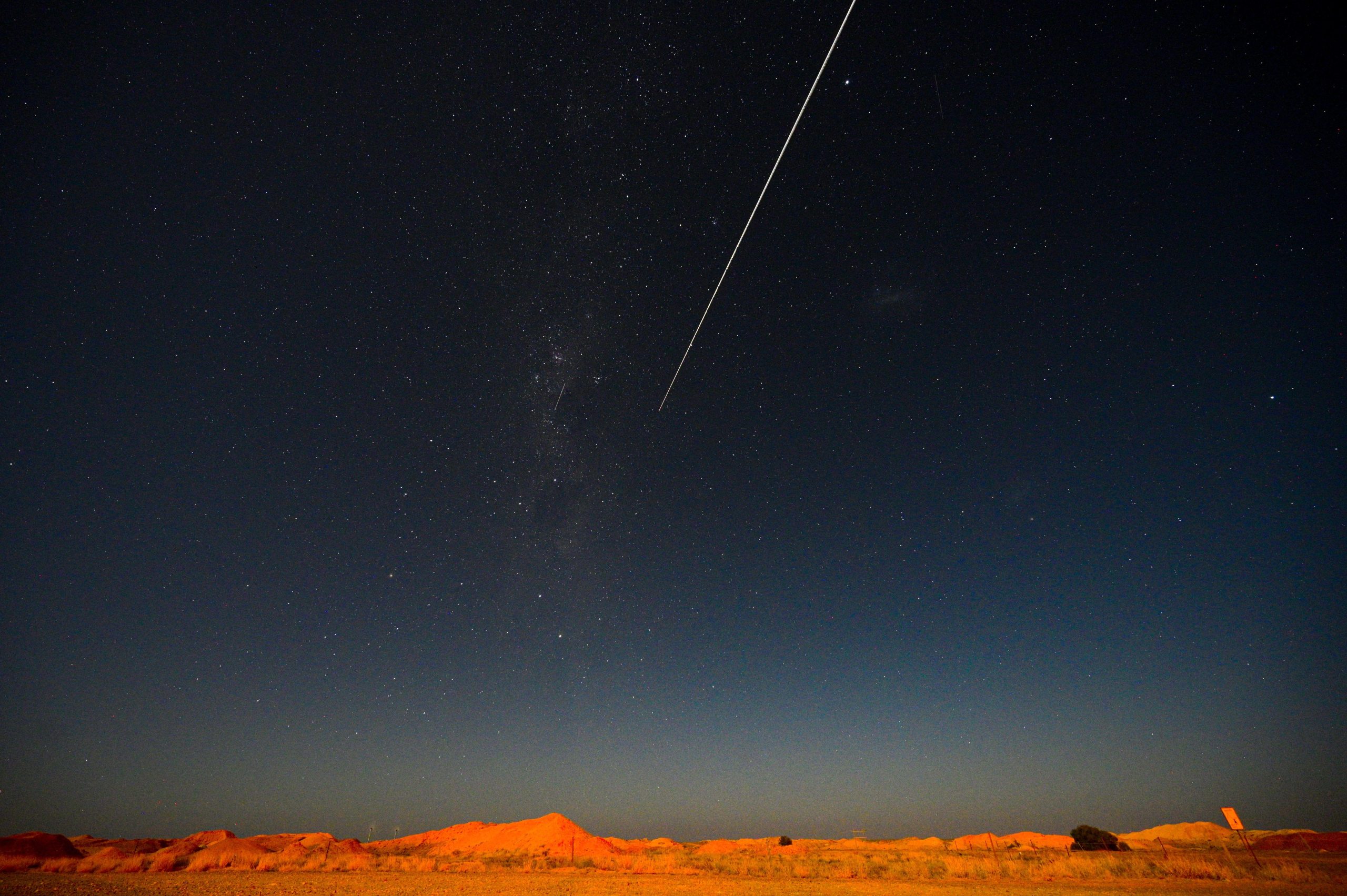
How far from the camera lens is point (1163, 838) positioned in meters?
60.3

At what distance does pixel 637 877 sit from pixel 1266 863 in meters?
25.0

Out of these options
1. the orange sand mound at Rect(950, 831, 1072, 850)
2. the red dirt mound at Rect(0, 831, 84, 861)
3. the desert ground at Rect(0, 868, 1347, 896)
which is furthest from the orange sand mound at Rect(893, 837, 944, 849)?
the red dirt mound at Rect(0, 831, 84, 861)

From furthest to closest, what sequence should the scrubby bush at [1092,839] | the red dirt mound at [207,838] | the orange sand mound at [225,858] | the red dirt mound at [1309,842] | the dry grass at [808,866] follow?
the red dirt mound at [207,838] → the scrubby bush at [1092,839] → the orange sand mound at [225,858] → the red dirt mound at [1309,842] → the dry grass at [808,866]

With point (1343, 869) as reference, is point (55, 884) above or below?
above

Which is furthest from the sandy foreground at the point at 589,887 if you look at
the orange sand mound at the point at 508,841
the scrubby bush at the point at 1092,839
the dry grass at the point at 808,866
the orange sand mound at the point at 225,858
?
the orange sand mound at the point at 508,841

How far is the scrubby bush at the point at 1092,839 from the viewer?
135ft

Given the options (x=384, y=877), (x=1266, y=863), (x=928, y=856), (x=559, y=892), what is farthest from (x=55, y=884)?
(x=1266, y=863)

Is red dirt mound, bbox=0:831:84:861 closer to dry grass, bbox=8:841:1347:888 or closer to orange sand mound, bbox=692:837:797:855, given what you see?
dry grass, bbox=8:841:1347:888

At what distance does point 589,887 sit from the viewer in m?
21.8

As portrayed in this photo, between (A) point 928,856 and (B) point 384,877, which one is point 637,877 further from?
(A) point 928,856

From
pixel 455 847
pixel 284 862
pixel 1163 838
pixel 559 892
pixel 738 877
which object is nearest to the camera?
pixel 559 892

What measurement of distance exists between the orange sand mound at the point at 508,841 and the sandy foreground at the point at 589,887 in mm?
36976

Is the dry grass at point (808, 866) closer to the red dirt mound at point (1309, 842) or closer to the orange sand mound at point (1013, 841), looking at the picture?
the red dirt mound at point (1309, 842)

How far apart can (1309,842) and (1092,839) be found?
1201cm
